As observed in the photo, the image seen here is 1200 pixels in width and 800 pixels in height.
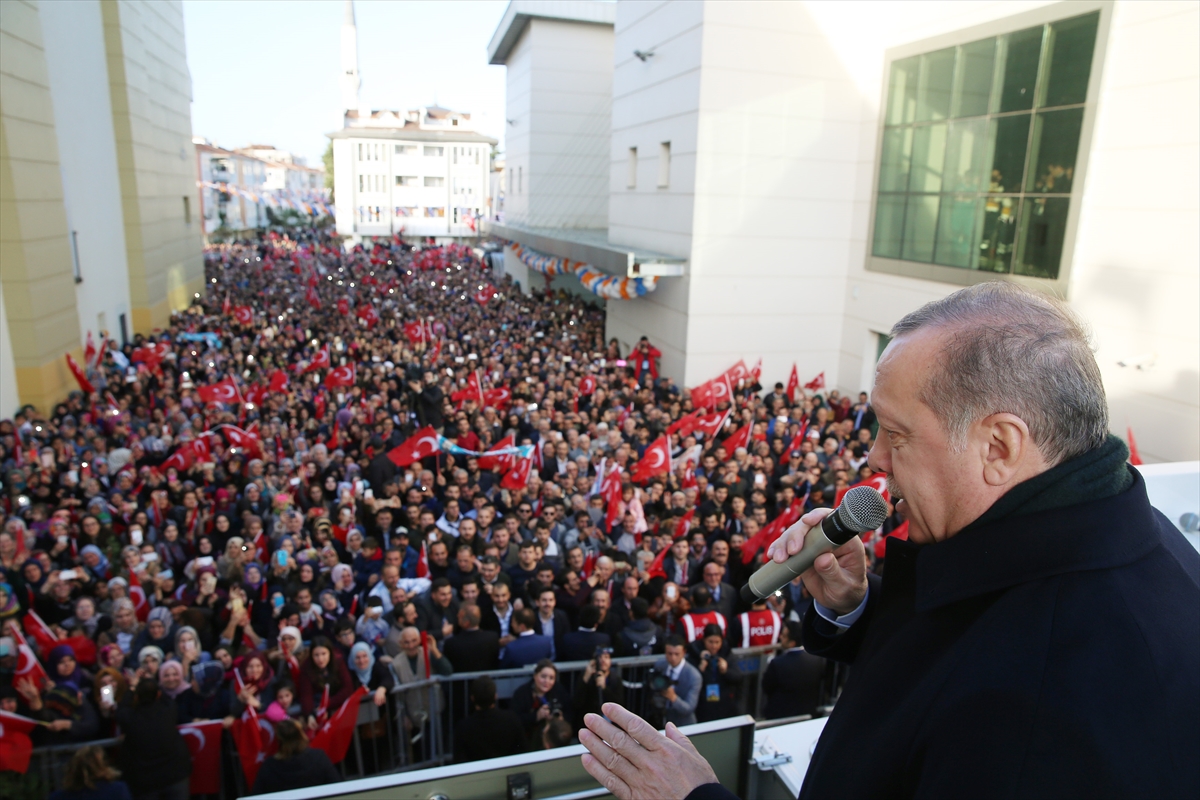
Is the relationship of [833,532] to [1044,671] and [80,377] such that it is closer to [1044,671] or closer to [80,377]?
[1044,671]

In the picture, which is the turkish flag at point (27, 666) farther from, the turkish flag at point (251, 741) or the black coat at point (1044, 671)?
the black coat at point (1044, 671)

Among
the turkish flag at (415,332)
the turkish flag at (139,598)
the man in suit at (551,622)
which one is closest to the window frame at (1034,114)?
the man in suit at (551,622)

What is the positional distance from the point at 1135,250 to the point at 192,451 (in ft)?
46.2

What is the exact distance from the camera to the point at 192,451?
421 inches

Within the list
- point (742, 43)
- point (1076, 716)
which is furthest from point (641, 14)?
point (1076, 716)

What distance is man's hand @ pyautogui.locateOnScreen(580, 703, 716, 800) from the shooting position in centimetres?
149

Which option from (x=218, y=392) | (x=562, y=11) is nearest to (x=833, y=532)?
(x=218, y=392)

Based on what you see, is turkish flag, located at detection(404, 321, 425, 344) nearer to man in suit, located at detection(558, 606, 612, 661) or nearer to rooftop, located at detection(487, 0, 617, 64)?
man in suit, located at detection(558, 606, 612, 661)

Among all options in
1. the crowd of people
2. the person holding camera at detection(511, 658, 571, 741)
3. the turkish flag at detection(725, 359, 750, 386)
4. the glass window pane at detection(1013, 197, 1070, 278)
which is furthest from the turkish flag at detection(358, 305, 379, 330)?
the person holding camera at detection(511, 658, 571, 741)

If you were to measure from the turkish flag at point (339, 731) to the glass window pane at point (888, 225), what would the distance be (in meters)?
14.8

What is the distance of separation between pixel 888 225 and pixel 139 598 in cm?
1560

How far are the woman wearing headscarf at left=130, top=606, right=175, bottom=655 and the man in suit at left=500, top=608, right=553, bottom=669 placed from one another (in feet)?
8.64

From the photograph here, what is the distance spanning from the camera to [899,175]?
1670cm

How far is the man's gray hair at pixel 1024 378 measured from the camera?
51.4 inches
